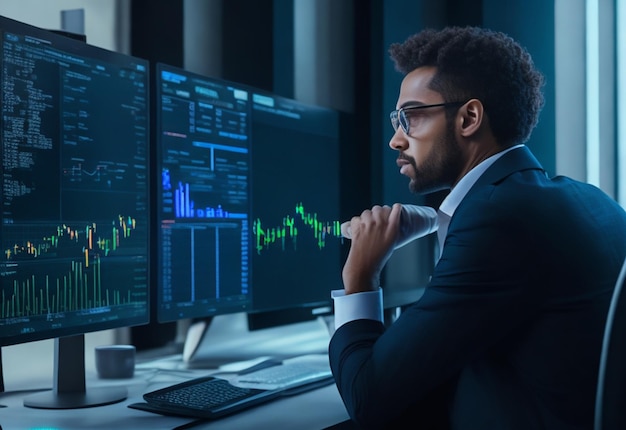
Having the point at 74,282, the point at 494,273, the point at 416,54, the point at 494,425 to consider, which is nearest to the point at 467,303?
the point at 494,273

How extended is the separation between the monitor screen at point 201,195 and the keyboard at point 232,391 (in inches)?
7.8

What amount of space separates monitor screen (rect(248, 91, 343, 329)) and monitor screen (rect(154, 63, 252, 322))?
49 mm

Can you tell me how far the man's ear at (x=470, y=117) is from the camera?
1394 mm

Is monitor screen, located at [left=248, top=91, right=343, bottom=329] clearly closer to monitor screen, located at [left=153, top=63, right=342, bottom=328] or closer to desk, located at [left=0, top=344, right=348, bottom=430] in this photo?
monitor screen, located at [left=153, top=63, right=342, bottom=328]

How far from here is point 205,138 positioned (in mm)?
1680

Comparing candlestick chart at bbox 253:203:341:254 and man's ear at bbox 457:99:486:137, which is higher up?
man's ear at bbox 457:99:486:137

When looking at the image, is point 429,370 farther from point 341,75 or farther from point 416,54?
point 341,75

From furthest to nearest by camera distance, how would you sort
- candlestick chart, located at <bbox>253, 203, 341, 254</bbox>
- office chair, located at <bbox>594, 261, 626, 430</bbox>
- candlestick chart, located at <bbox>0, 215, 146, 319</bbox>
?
1. candlestick chart, located at <bbox>253, 203, 341, 254</bbox>
2. candlestick chart, located at <bbox>0, 215, 146, 319</bbox>
3. office chair, located at <bbox>594, 261, 626, 430</bbox>

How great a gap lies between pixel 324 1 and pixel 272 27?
0.41 metres

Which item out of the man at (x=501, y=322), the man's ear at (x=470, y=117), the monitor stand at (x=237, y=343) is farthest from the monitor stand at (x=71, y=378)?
the man's ear at (x=470, y=117)

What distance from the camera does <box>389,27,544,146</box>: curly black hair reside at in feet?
4.63

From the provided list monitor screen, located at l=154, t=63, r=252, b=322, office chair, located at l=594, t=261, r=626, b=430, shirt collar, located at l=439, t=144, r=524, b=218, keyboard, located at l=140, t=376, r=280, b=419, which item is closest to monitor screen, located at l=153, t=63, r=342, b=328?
monitor screen, located at l=154, t=63, r=252, b=322

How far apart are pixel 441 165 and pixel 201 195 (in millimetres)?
555

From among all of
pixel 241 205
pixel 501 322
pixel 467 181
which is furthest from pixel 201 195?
pixel 501 322
